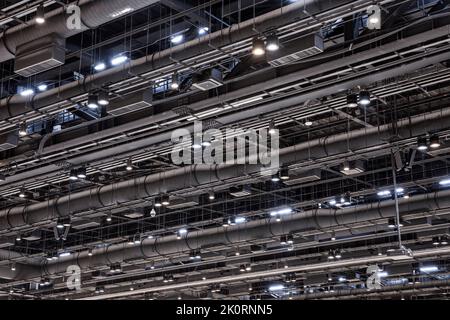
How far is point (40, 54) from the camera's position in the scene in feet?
46.9

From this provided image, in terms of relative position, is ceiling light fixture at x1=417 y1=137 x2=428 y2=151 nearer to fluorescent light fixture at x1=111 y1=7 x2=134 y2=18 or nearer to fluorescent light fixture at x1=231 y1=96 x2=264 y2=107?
fluorescent light fixture at x1=231 y1=96 x2=264 y2=107

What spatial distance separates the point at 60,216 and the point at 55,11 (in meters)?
12.1

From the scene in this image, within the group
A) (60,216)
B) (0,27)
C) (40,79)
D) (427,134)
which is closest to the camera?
(0,27)

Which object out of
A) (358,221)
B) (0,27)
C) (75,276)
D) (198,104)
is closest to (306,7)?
(198,104)

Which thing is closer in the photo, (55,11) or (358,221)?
(55,11)

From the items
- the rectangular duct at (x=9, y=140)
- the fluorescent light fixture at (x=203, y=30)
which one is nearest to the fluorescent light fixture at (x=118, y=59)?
the fluorescent light fixture at (x=203, y=30)

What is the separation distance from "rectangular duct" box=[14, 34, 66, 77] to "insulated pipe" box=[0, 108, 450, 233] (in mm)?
7575

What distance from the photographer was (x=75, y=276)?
3547 centimetres

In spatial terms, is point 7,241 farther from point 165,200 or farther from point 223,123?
point 223,123

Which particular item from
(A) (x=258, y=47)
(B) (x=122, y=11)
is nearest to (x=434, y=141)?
(A) (x=258, y=47)

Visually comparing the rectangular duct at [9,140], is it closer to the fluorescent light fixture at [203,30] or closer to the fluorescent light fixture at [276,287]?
the fluorescent light fixture at [203,30]

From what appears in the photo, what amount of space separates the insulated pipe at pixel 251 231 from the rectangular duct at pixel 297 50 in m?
11.2
